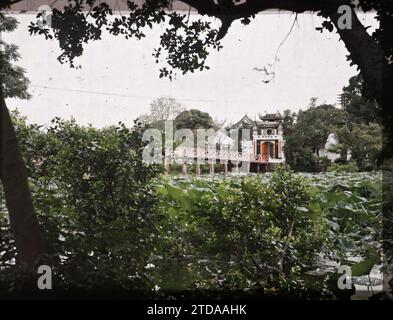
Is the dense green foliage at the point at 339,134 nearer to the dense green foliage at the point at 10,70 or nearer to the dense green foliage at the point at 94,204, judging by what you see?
the dense green foliage at the point at 94,204

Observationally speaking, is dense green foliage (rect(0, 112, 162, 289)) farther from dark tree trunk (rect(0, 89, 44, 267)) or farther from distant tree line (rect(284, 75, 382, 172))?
distant tree line (rect(284, 75, 382, 172))

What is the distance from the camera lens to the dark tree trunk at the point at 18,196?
2.90 m

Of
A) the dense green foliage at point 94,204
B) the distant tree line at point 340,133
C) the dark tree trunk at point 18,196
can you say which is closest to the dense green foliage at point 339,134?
the distant tree line at point 340,133

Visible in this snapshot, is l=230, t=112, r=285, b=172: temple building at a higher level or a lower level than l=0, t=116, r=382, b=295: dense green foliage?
higher

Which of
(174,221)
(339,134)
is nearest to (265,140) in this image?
(339,134)

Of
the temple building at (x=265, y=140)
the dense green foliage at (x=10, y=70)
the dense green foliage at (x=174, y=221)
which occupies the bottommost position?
the dense green foliage at (x=174, y=221)

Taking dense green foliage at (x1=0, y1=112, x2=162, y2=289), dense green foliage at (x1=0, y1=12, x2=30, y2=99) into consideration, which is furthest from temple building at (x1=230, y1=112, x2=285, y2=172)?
dense green foliage at (x1=0, y1=12, x2=30, y2=99)

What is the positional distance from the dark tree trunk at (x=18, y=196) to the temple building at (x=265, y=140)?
1.38 meters

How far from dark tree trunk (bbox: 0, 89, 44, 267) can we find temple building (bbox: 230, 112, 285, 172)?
4.52 ft

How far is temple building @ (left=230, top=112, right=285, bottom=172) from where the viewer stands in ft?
9.46

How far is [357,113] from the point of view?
A: 2.84m

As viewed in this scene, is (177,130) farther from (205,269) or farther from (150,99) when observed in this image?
(205,269)

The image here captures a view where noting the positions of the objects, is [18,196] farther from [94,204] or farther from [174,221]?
[174,221]

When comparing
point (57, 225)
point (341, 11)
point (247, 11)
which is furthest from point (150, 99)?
point (341, 11)
